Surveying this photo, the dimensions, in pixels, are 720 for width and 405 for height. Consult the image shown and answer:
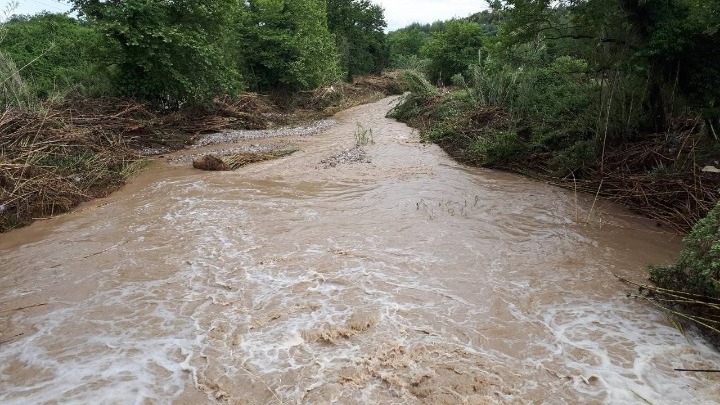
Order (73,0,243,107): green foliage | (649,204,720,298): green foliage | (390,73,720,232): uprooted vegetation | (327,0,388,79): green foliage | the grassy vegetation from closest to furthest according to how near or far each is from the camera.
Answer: (649,204,720,298): green foliage
the grassy vegetation
(390,73,720,232): uprooted vegetation
(73,0,243,107): green foliage
(327,0,388,79): green foliage

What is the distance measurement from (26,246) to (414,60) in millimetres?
31152

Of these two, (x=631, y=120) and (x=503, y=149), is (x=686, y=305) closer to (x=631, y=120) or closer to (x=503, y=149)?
(x=631, y=120)

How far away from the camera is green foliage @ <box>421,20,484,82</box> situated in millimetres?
23375

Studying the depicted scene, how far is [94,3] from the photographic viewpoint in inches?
474

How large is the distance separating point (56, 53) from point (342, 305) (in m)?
20.5

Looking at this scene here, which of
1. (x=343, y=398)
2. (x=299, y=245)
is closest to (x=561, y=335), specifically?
(x=343, y=398)

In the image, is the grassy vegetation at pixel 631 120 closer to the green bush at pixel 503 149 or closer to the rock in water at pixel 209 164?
the green bush at pixel 503 149

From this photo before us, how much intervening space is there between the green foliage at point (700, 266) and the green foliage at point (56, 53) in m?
13.8

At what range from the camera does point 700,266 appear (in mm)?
3752

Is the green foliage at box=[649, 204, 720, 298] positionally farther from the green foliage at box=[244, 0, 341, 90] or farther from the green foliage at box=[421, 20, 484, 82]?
the green foliage at box=[421, 20, 484, 82]

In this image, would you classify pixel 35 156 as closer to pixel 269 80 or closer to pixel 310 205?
pixel 310 205

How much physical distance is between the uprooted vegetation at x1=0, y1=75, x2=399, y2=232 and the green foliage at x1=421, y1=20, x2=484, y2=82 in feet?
38.5

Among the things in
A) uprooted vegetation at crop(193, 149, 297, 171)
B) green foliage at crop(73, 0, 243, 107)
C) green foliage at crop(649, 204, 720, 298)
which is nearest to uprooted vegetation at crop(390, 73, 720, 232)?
green foliage at crop(649, 204, 720, 298)

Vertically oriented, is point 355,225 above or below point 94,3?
below
